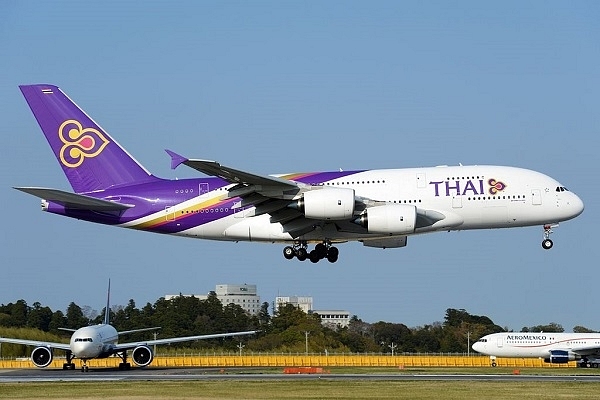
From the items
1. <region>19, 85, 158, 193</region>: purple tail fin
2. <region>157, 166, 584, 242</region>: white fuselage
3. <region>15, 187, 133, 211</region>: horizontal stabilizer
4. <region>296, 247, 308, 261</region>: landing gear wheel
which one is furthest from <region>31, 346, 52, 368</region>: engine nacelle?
<region>157, 166, 584, 242</region>: white fuselage

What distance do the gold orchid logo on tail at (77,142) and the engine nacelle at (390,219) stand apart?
18.4 metres

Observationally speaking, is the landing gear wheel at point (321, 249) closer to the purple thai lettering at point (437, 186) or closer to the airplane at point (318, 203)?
the airplane at point (318, 203)

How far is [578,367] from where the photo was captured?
9188 centimetres

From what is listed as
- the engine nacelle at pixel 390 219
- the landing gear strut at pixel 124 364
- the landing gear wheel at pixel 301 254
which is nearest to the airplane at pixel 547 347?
the landing gear strut at pixel 124 364

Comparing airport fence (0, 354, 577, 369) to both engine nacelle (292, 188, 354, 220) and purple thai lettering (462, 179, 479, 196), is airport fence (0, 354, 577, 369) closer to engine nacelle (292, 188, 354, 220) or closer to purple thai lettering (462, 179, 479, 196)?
purple thai lettering (462, 179, 479, 196)

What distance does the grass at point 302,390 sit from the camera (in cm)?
4734

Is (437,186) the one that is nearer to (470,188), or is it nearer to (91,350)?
(470,188)

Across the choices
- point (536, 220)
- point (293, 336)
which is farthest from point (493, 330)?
point (536, 220)

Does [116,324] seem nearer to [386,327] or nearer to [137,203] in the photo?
[386,327]

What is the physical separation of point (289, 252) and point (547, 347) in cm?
4122

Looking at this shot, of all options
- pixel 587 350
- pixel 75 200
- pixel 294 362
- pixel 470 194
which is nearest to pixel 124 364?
pixel 294 362

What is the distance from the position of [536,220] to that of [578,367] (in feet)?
119

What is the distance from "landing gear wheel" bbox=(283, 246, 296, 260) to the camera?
63.1 meters

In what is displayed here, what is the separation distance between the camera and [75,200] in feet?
198
